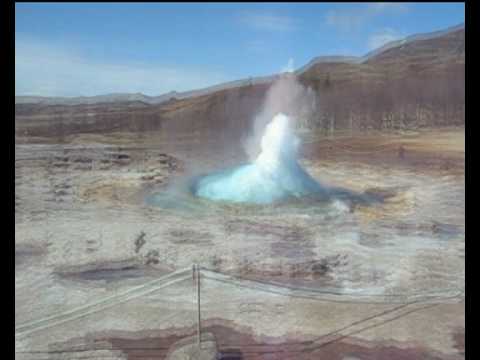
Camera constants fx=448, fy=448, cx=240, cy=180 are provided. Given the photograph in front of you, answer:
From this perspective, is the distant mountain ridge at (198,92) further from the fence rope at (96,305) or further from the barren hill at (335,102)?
the fence rope at (96,305)

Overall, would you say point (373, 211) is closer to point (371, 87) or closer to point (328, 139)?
point (328, 139)

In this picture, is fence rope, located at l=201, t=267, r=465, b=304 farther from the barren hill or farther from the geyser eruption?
the barren hill

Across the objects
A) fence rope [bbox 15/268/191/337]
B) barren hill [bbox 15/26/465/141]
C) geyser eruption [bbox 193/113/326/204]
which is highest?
barren hill [bbox 15/26/465/141]

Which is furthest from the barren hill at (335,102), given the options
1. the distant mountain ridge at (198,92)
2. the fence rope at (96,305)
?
the fence rope at (96,305)

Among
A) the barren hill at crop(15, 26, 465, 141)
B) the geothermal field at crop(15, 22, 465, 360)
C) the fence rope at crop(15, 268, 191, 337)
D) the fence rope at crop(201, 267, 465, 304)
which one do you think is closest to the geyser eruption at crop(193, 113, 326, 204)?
the geothermal field at crop(15, 22, 465, 360)

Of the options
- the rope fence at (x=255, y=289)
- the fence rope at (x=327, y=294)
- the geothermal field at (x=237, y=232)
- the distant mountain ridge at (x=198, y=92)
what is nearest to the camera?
the geothermal field at (x=237, y=232)

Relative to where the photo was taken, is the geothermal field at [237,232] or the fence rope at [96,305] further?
the fence rope at [96,305]

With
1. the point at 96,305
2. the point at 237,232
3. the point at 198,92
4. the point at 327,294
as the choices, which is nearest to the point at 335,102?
the point at 198,92
